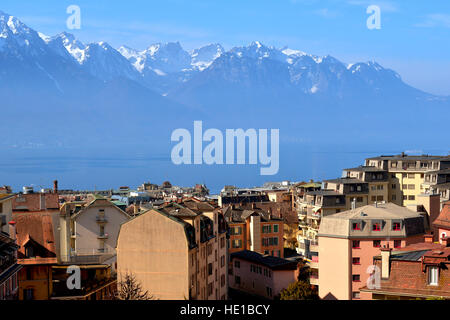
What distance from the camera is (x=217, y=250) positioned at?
132 ft

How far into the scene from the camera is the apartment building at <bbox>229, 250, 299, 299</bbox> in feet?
149

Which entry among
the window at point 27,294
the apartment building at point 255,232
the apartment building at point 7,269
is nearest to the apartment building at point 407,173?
the apartment building at point 255,232

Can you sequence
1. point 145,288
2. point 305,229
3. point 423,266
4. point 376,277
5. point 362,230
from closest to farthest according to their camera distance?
point 423,266, point 376,277, point 145,288, point 362,230, point 305,229

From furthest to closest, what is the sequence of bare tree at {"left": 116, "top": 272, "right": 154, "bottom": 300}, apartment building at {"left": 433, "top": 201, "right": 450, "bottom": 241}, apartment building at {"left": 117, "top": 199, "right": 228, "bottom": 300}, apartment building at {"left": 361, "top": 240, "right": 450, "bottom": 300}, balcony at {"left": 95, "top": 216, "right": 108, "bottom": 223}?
balcony at {"left": 95, "top": 216, "right": 108, "bottom": 223}, apartment building at {"left": 433, "top": 201, "right": 450, "bottom": 241}, apartment building at {"left": 117, "top": 199, "right": 228, "bottom": 300}, bare tree at {"left": 116, "top": 272, "right": 154, "bottom": 300}, apartment building at {"left": 361, "top": 240, "right": 450, "bottom": 300}

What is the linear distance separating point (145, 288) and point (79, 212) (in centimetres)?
988

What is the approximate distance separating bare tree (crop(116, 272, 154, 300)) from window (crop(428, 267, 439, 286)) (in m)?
11.5

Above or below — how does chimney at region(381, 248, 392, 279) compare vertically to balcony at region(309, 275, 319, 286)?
above

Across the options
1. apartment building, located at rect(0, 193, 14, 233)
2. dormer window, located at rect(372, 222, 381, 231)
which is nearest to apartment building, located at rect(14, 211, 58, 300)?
apartment building, located at rect(0, 193, 14, 233)

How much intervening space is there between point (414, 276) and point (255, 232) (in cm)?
3602

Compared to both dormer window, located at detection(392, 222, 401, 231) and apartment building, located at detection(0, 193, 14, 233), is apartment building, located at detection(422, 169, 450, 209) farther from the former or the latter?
apartment building, located at detection(0, 193, 14, 233)

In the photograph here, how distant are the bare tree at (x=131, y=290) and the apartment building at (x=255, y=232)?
2515 cm
